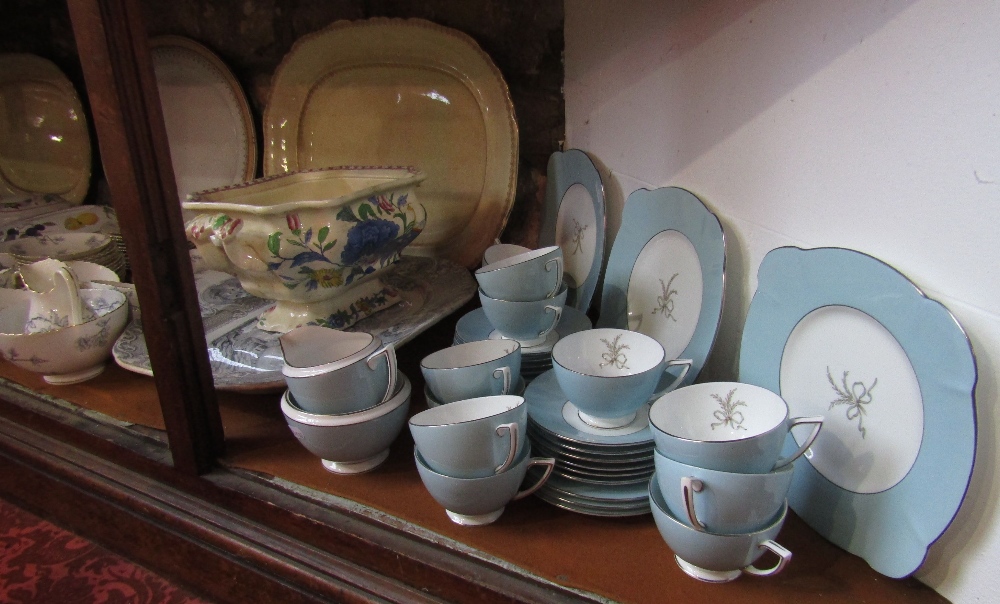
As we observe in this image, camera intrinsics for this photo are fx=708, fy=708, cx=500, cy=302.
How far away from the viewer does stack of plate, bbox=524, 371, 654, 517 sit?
59 cm

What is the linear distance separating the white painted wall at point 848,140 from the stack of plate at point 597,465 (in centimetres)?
17

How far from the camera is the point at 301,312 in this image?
0.86 m

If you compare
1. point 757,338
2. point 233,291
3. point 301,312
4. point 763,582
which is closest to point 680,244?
point 757,338

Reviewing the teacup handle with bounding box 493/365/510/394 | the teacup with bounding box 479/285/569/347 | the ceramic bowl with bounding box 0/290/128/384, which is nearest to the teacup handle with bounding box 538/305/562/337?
the teacup with bounding box 479/285/569/347

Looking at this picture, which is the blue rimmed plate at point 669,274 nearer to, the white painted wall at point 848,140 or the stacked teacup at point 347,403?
the white painted wall at point 848,140

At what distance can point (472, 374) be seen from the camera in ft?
2.11

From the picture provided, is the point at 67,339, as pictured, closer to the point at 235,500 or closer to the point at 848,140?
the point at 235,500

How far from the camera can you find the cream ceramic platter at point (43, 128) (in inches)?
53.0

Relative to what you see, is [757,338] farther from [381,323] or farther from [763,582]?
[381,323]

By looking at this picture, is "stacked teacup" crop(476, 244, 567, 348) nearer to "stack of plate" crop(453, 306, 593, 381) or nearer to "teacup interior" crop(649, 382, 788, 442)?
"stack of plate" crop(453, 306, 593, 381)

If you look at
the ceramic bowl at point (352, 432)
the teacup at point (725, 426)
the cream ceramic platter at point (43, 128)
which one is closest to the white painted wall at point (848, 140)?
the teacup at point (725, 426)

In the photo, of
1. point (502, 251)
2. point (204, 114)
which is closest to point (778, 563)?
point (502, 251)

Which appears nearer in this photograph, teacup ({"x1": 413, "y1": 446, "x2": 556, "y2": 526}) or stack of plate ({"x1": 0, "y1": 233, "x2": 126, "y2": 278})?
Result: teacup ({"x1": 413, "y1": 446, "x2": 556, "y2": 526})

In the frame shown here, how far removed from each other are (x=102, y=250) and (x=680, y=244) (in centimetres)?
91
